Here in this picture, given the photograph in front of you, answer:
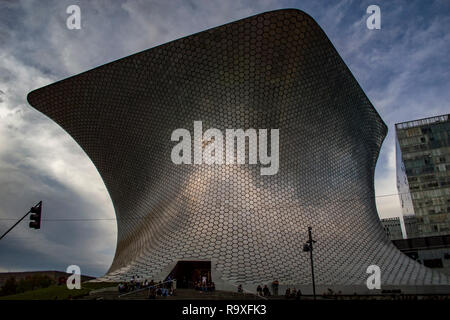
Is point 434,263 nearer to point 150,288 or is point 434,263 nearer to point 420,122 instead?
point 420,122

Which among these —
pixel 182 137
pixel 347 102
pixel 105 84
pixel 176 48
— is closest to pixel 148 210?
pixel 182 137

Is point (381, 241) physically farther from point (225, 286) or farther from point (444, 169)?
point (444, 169)

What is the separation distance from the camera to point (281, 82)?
18953 millimetres

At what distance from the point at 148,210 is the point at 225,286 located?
355 inches

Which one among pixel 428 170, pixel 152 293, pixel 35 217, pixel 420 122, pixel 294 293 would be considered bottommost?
pixel 294 293

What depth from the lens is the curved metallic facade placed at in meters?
17.4

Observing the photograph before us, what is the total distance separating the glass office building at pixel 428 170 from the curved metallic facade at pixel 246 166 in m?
26.7

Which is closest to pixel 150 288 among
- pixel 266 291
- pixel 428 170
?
pixel 266 291

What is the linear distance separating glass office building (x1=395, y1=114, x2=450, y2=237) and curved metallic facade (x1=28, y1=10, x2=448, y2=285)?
26672 mm

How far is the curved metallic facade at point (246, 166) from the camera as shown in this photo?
57.1ft

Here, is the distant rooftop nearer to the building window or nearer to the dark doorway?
the building window

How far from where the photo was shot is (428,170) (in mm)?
45250

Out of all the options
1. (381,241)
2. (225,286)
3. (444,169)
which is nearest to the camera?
(225,286)

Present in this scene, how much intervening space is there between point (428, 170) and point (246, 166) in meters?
36.6
